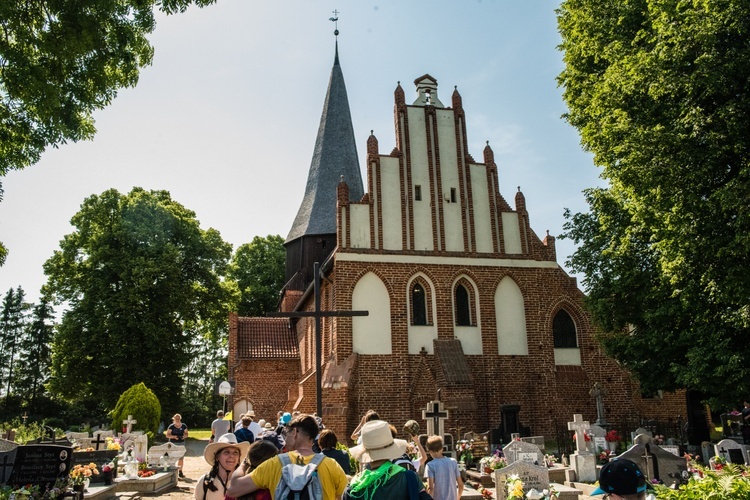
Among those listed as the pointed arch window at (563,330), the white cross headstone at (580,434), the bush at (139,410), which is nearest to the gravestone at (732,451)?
the white cross headstone at (580,434)

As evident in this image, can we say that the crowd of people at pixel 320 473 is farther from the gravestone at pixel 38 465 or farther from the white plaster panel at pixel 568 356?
the white plaster panel at pixel 568 356

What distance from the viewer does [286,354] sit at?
2802 cm

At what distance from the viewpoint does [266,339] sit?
95.0ft

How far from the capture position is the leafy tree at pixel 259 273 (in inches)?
1655

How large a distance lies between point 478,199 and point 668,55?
962 centimetres

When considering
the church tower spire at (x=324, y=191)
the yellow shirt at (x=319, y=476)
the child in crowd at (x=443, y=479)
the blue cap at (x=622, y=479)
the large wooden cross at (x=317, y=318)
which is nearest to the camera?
the blue cap at (x=622, y=479)

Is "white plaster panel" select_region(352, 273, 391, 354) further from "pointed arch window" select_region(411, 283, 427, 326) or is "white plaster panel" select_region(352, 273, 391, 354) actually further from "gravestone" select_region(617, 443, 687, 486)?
"gravestone" select_region(617, 443, 687, 486)

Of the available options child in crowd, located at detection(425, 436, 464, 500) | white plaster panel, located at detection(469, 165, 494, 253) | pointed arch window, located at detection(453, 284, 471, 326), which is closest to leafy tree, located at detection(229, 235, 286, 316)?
white plaster panel, located at detection(469, 165, 494, 253)

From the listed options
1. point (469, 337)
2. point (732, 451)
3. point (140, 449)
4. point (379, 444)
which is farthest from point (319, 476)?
point (469, 337)

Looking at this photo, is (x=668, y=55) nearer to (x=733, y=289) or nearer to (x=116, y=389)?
(x=733, y=289)

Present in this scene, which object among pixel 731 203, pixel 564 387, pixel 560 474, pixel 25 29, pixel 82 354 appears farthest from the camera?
pixel 82 354

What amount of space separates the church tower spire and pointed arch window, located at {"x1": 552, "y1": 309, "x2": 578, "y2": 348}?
13.2 meters

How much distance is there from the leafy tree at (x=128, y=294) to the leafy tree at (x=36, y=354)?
16359 mm

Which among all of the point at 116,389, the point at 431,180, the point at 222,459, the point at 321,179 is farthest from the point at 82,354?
the point at 222,459
